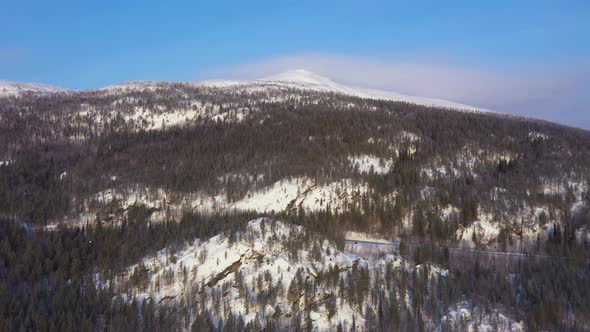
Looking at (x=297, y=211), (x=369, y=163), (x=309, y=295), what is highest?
(x=369, y=163)

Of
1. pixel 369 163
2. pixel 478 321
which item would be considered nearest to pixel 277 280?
pixel 478 321

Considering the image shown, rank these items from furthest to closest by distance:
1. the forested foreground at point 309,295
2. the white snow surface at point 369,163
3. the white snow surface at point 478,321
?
the white snow surface at point 369,163, the forested foreground at point 309,295, the white snow surface at point 478,321

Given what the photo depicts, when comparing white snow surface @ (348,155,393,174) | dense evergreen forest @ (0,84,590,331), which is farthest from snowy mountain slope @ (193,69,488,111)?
white snow surface @ (348,155,393,174)

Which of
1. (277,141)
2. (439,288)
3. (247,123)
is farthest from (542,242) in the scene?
(247,123)

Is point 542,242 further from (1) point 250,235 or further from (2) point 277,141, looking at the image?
(2) point 277,141

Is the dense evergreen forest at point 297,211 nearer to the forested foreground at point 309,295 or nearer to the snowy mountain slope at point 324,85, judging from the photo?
the forested foreground at point 309,295

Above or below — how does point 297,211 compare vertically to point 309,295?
below

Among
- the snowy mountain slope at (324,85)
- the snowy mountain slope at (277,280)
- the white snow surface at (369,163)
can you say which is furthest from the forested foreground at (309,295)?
the snowy mountain slope at (324,85)

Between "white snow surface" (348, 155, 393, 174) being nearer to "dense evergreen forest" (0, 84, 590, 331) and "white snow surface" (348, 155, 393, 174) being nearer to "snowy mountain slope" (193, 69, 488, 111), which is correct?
"dense evergreen forest" (0, 84, 590, 331)

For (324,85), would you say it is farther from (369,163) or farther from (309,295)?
(309,295)

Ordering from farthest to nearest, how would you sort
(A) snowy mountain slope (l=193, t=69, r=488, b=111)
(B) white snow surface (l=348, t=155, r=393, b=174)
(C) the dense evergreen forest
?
(A) snowy mountain slope (l=193, t=69, r=488, b=111) < (B) white snow surface (l=348, t=155, r=393, b=174) < (C) the dense evergreen forest
